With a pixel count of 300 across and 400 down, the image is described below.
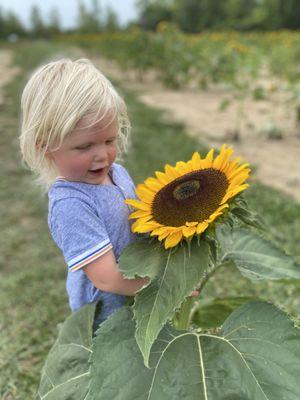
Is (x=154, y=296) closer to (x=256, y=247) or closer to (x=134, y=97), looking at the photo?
(x=256, y=247)

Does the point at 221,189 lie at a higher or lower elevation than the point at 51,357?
higher

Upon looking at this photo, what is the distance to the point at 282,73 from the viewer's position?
6633mm

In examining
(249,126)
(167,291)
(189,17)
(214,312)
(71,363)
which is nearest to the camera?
(167,291)

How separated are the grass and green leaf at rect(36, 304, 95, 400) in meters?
0.53

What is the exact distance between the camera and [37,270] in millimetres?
2869

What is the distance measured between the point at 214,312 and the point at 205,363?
1.93 ft

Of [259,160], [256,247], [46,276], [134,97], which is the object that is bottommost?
[134,97]

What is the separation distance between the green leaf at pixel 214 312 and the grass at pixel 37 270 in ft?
2.08

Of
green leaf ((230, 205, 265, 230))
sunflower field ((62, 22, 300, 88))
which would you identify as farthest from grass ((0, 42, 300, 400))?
sunflower field ((62, 22, 300, 88))

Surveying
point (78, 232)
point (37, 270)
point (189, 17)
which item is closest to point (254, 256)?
point (78, 232)

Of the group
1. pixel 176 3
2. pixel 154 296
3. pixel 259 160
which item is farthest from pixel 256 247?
pixel 176 3

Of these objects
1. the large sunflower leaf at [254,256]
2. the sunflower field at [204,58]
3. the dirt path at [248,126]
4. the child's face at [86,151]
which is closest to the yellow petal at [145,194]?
the child's face at [86,151]

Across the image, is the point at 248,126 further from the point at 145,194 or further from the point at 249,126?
the point at 145,194

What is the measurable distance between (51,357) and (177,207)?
580 millimetres
